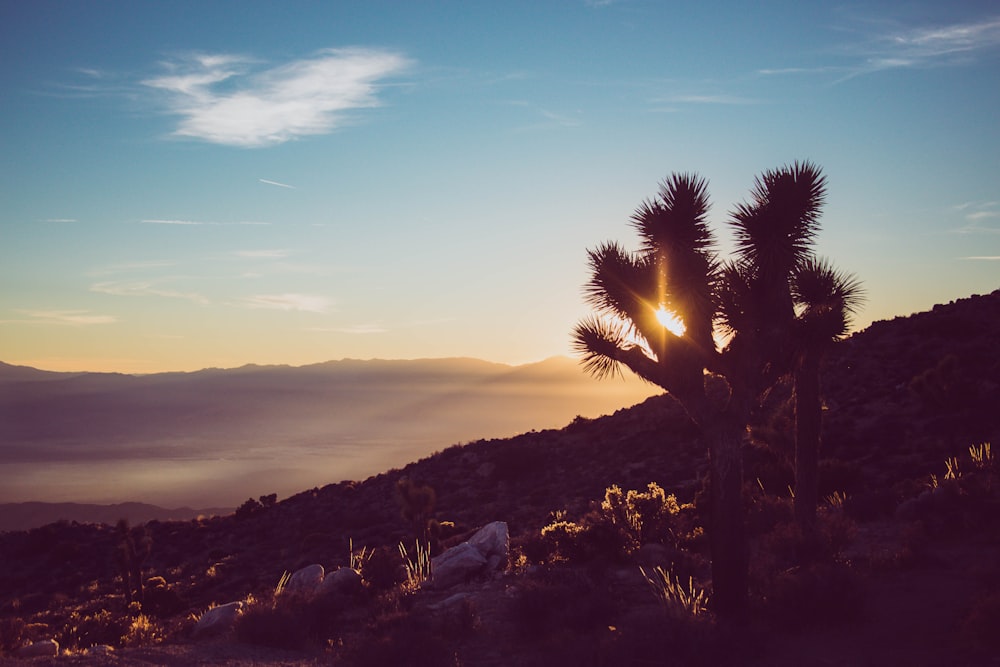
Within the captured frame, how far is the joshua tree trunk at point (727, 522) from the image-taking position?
34.9 feet

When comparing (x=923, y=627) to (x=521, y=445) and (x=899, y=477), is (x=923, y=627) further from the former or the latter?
(x=521, y=445)

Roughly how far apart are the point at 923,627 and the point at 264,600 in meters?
10.8

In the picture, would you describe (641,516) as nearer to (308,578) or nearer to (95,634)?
(308,578)

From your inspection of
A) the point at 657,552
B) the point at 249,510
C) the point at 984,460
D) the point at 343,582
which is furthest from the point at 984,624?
the point at 249,510

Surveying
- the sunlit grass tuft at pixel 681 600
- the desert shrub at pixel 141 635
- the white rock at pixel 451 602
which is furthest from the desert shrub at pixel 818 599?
the desert shrub at pixel 141 635

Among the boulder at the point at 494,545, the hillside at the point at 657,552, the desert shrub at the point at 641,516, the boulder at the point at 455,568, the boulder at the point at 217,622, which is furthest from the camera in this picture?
the desert shrub at the point at 641,516

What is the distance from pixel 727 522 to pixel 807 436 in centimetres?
524

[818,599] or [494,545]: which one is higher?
[818,599]

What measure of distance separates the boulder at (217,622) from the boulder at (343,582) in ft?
7.73

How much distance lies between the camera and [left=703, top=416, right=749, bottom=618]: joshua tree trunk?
10641 millimetres

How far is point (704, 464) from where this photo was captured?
108ft

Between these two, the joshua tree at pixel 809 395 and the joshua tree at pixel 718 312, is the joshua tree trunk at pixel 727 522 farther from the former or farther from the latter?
the joshua tree at pixel 809 395

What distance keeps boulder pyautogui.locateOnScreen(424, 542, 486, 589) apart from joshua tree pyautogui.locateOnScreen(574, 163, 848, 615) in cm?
601

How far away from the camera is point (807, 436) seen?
590 inches
